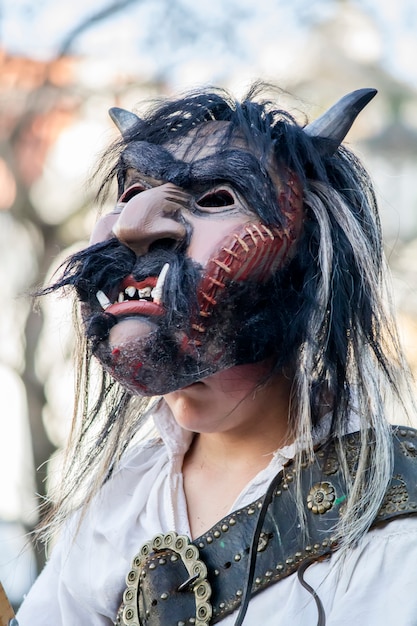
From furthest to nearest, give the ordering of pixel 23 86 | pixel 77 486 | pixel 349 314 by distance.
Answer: pixel 23 86 → pixel 77 486 → pixel 349 314

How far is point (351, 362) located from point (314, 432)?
160mm

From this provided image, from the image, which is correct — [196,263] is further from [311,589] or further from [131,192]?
[311,589]

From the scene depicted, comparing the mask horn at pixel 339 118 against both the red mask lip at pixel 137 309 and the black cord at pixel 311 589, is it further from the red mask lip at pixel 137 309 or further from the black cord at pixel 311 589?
the black cord at pixel 311 589

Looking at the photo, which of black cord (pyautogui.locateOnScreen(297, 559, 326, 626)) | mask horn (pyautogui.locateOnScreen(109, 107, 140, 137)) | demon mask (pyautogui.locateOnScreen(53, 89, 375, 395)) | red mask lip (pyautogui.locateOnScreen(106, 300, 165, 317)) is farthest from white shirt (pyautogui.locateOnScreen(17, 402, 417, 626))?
mask horn (pyautogui.locateOnScreen(109, 107, 140, 137))

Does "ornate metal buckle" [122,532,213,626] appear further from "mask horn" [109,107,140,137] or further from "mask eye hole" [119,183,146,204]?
"mask horn" [109,107,140,137]

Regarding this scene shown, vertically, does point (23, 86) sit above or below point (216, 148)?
above

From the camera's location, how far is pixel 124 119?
2.21 meters

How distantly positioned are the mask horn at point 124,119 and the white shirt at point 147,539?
0.65 metres

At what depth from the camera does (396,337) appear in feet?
6.44

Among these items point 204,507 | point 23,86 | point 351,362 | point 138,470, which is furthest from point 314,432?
point 23,86

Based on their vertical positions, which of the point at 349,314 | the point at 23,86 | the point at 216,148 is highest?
the point at 23,86

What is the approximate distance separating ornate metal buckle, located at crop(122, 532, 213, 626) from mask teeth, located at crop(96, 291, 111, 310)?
49 cm

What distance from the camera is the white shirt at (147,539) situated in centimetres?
171

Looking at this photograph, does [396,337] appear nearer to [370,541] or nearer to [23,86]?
[370,541]
